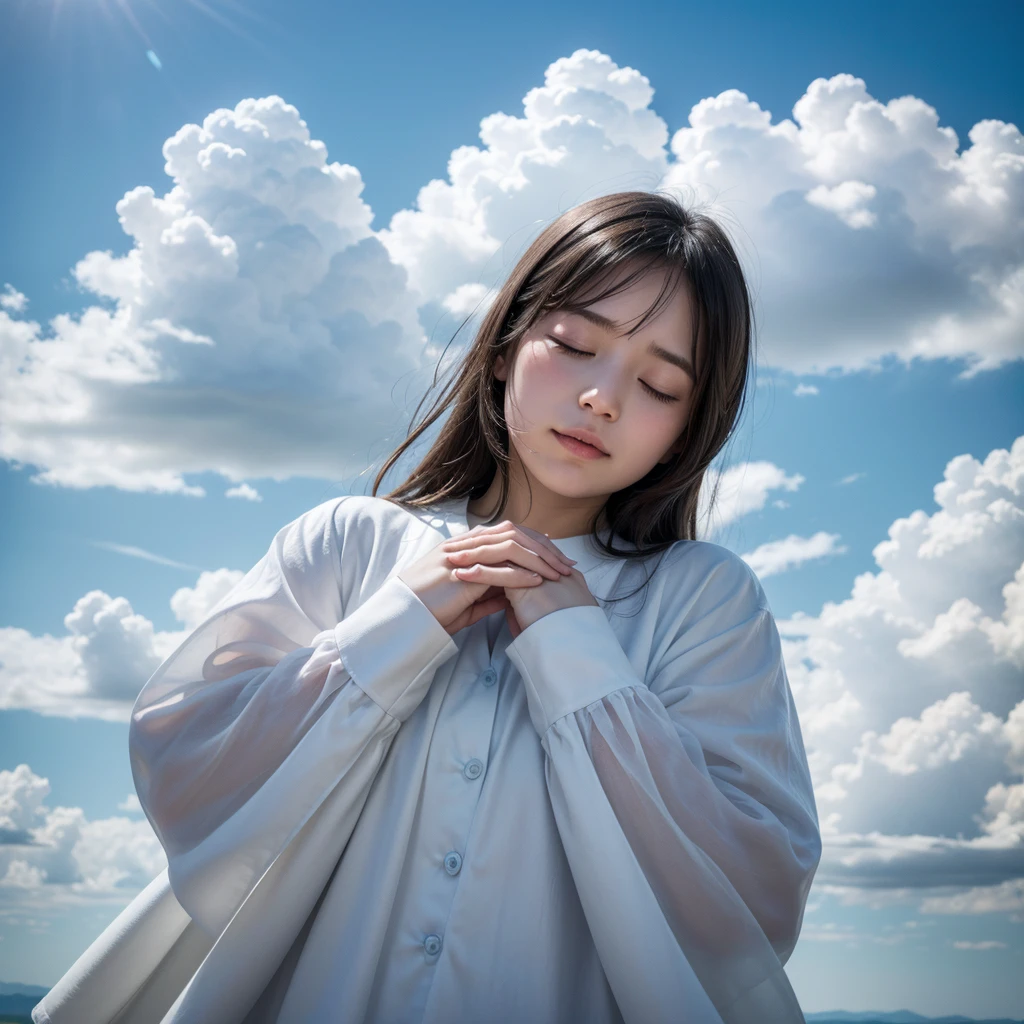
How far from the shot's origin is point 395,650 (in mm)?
2145

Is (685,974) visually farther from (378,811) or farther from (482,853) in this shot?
(378,811)

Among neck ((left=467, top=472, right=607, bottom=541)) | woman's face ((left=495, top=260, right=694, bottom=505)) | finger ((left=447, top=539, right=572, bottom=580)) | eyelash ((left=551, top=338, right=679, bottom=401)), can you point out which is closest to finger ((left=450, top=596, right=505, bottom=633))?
finger ((left=447, top=539, right=572, bottom=580))

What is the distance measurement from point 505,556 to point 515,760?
443mm

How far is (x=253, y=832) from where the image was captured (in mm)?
2055

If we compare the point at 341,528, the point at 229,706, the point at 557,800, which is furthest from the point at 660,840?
the point at 341,528

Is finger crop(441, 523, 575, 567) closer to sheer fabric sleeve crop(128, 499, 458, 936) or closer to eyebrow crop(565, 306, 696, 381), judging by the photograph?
sheer fabric sleeve crop(128, 499, 458, 936)

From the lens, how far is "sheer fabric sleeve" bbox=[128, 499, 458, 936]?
81.5 inches

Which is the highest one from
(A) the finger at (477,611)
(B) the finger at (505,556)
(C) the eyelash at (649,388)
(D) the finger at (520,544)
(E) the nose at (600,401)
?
(C) the eyelash at (649,388)

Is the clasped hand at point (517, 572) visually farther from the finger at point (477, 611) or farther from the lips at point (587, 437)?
the lips at point (587, 437)

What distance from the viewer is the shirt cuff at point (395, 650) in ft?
7.01

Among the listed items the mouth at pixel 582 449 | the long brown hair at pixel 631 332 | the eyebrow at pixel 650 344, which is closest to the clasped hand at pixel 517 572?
the mouth at pixel 582 449

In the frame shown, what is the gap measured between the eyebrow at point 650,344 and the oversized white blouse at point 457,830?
26.0 inches

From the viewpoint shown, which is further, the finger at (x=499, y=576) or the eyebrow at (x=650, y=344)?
the eyebrow at (x=650, y=344)

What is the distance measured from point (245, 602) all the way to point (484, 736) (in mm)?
684
